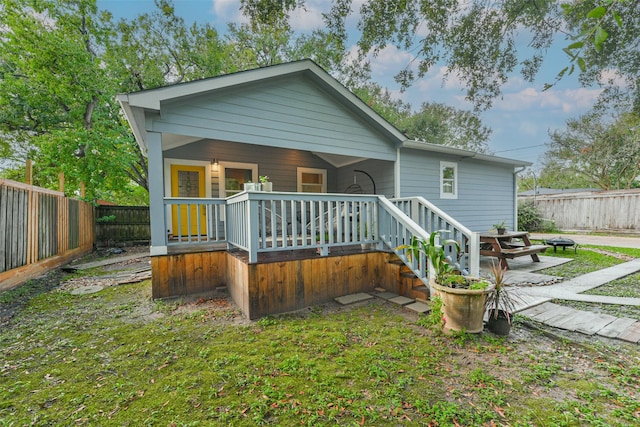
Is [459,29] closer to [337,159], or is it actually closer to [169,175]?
[337,159]

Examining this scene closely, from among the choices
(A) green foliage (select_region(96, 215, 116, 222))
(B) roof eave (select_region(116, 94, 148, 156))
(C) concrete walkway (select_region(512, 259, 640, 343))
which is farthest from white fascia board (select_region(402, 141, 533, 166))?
(A) green foliage (select_region(96, 215, 116, 222))

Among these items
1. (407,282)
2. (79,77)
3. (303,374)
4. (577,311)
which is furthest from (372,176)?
(79,77)

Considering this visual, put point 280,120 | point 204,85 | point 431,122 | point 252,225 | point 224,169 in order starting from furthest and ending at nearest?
point 431,122
point 224,169
point 280,120
point 204,85
point 252,225

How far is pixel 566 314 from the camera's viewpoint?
11.3 feet

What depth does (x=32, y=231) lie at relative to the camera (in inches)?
207

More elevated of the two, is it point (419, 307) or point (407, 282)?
point (407, 282)

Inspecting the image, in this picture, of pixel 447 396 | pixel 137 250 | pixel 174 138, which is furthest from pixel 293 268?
pixel 137 250

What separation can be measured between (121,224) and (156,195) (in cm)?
773

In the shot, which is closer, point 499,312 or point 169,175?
point 499,312

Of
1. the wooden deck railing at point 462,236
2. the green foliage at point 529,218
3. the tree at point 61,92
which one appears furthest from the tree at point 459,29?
the green foliage at point 529,218

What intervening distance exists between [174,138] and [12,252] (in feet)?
11.2

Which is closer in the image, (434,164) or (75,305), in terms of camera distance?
(75,305)

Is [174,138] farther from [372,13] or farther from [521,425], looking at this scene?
[521,425]

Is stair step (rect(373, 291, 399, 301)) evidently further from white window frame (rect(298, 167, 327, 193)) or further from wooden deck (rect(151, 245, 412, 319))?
white window frame (rect(298, 167, 327, 193))
